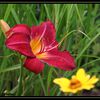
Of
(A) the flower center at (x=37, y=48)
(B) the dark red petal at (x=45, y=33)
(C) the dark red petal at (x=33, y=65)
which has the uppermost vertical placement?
(B) the dark red petal at (x=45, y=33)

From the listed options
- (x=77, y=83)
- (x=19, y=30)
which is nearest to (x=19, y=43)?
(x=19, y=30)

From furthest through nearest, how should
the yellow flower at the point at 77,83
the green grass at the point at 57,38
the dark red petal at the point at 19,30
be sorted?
the green grass at the point at 57,38 < the dark red petal at the point at 19,30 < the yellow flower at the point at 77,83

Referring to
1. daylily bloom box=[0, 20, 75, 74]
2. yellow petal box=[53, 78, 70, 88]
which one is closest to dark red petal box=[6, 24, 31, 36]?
daylily bloom box=[0, 20, 75, 74]

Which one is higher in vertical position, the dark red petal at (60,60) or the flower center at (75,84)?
the dark red petal at (60,60)

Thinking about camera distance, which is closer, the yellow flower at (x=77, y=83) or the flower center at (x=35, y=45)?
the yellow flower at (x=77, y=83)

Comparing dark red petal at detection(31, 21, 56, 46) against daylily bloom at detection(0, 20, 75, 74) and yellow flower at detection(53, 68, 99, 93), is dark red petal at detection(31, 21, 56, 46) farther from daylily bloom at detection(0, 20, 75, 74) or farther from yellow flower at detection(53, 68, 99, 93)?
yellow flower at detection(53, 68, 99, 93)

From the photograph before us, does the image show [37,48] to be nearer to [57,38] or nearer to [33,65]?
[33,65]

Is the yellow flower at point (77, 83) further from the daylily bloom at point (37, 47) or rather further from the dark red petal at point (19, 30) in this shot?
the dark red petal at point (19, 30)

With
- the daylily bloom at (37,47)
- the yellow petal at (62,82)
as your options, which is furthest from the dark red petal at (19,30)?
the yellow petal at (62,82)
